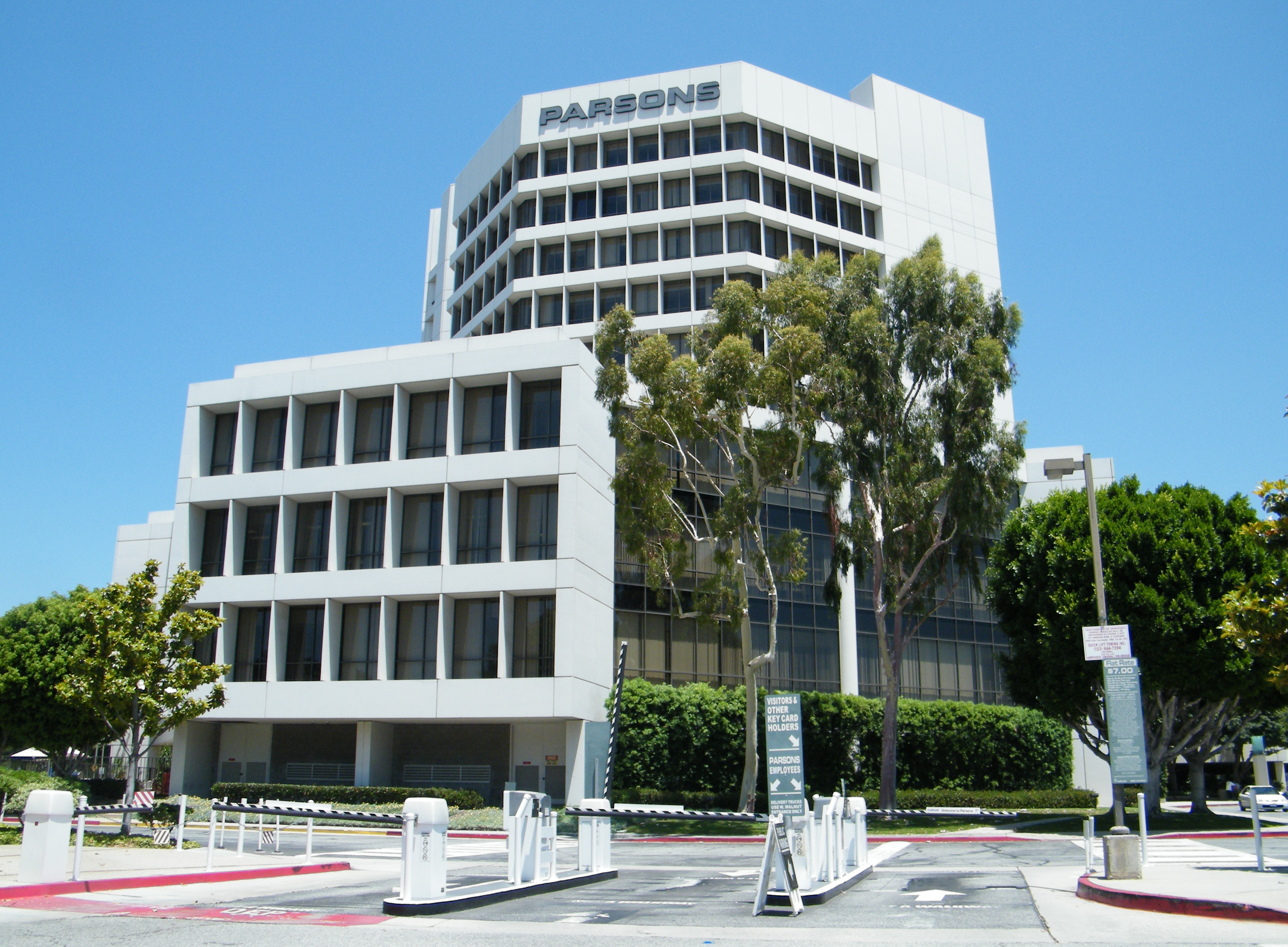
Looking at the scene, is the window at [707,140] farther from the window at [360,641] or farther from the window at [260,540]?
the window at [360,641]

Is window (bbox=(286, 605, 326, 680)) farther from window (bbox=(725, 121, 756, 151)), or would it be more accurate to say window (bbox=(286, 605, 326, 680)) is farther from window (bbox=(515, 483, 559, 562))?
window (bbox=(725, 121, 756, 151))

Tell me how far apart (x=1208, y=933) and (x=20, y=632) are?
4664 centimetres

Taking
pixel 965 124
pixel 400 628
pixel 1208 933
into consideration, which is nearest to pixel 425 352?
pixel 400 628

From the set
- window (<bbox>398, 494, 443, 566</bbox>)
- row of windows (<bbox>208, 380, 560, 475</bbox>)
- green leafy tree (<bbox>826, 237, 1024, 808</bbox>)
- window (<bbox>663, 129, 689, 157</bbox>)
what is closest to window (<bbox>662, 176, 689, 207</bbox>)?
window (<bbox>663, 129, 689, 157</bbox>)

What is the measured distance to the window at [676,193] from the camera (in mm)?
57969

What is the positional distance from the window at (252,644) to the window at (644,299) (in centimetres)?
2604

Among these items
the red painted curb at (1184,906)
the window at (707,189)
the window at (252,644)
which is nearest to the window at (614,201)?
the window at (707,189)

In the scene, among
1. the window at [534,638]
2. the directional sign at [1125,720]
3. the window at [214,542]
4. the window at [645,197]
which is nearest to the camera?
the directional sign at [1125,720]

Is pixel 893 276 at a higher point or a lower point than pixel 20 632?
higher

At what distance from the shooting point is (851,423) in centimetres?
3419

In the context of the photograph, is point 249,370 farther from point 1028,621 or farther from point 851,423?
point 1028,621

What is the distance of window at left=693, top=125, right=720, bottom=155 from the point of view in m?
58.0

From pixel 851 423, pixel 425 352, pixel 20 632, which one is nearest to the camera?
pixel 851 423

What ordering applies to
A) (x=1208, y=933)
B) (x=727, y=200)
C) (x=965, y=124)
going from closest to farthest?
(x=1208, y=933), (x=727, y=200), (x=965, y=124)
